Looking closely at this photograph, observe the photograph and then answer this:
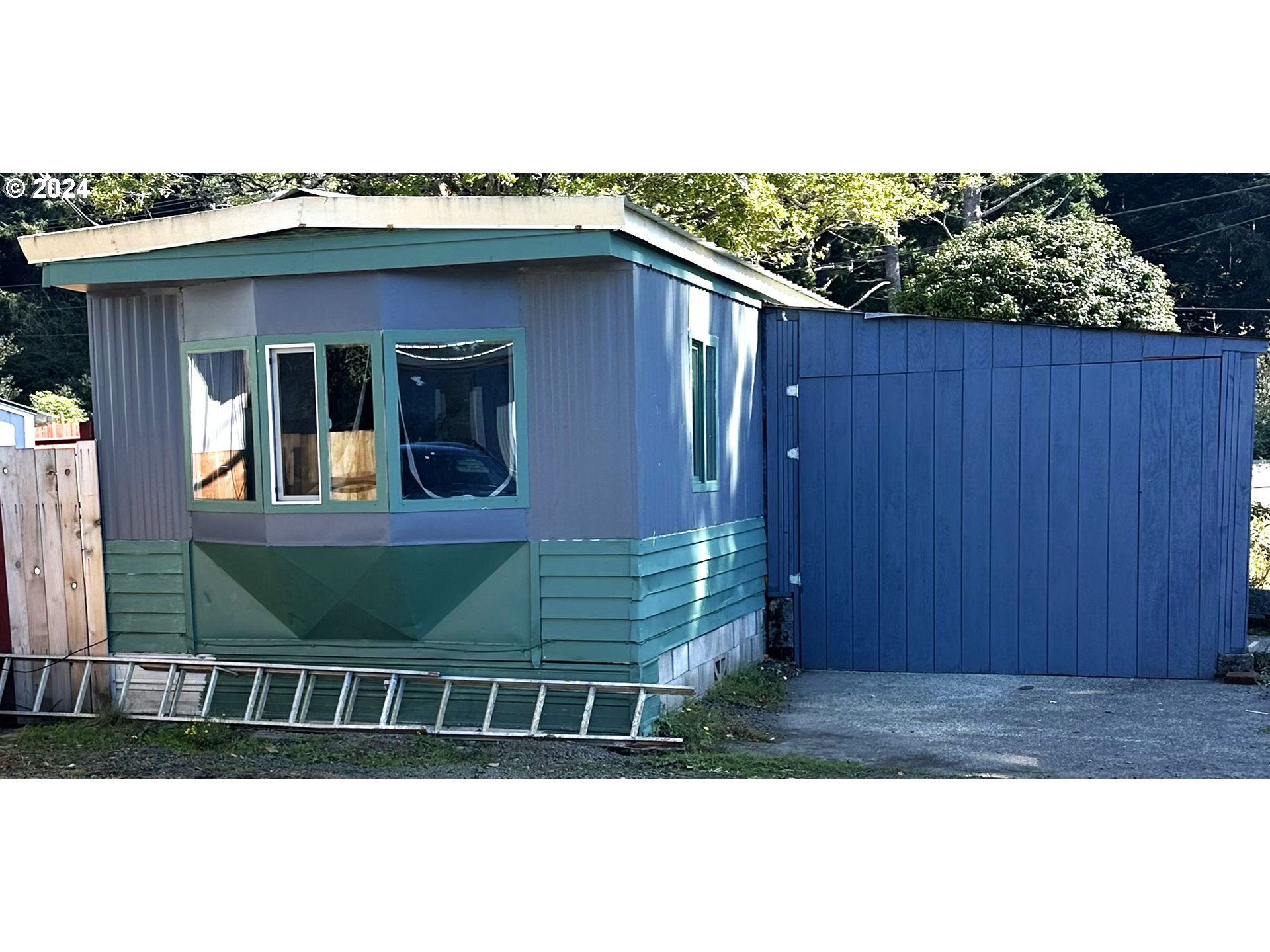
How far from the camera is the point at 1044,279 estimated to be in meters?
14.8

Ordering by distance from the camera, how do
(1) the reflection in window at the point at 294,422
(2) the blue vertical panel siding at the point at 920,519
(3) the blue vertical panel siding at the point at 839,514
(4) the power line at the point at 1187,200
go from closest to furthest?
1. (1) the reflection in window at the point at 294,422
2. (2) the blue vertical panel siding at the point at 920,519
3. (3) the blue vertical panel siding at the point at 839,514
4. (4) the power line at the point at 1187,200

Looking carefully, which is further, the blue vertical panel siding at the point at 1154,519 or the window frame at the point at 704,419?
the blue vertical panel siding at the point at 1154,519

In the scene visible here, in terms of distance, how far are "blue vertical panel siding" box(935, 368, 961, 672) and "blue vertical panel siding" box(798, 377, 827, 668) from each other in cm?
79

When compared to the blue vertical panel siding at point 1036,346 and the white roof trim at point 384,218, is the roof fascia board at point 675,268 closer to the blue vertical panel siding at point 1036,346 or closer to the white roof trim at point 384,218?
the white roof trim at point 384,218

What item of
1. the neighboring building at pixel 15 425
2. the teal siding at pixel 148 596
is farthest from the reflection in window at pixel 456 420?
the neighboring building at pixel 15 425

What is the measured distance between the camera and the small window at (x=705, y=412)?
8305 millimetres

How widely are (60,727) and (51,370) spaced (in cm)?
2222

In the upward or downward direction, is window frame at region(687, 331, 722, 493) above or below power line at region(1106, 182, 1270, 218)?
below

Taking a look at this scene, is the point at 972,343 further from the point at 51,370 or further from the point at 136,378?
the point at 51,370

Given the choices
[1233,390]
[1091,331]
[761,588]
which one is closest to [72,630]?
[761,588]

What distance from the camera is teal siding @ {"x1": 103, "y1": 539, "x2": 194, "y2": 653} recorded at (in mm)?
7891

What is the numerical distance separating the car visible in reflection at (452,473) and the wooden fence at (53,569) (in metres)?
2.39

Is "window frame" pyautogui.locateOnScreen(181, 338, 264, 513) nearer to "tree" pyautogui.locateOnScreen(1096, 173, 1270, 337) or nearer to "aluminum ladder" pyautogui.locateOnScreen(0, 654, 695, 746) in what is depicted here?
"aluminum ladder" pyautogui.locateOnScreen(0, 654, 695, 746)

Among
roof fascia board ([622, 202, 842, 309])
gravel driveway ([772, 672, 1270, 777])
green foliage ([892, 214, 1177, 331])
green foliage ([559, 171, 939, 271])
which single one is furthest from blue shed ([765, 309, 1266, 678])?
green foliage ([559, 171, 939, 271])
